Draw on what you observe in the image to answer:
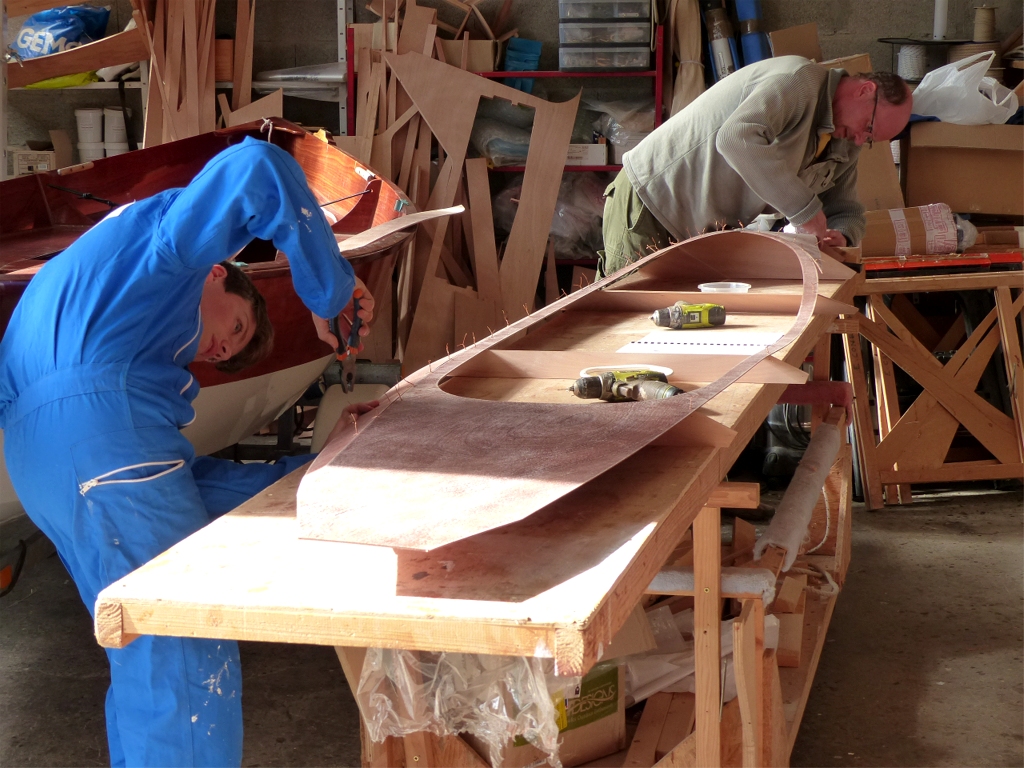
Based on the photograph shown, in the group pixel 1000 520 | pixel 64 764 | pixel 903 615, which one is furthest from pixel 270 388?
pixel 1000 520

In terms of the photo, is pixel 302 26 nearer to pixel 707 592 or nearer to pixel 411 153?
pixel 411 153

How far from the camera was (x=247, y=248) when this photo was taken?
4.54m

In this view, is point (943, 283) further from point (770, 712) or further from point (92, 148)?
point (92, 148)

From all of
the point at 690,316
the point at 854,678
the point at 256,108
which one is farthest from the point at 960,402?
the point at 256,108

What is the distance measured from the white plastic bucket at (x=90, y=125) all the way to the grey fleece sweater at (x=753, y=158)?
364cm

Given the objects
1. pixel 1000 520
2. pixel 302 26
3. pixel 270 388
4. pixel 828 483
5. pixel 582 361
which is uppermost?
pixel 302 26

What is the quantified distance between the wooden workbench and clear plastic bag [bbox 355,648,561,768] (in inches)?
13.0

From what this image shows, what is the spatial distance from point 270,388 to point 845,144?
94.0 inches

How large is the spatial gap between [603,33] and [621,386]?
4.19 m

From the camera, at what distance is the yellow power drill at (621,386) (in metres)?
1.76

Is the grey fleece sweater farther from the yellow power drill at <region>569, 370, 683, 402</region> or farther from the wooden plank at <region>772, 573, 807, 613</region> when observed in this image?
the yellow power drill at <region>569, 370, 683, 402</region>

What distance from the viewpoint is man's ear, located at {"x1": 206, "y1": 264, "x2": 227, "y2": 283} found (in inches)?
86.3

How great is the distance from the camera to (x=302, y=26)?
6074mm

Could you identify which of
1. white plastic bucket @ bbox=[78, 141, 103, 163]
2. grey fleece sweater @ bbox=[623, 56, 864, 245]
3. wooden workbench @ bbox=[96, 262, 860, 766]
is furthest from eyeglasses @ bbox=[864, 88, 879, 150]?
white plastic bucket @ bbox=[78, 141, 103, 163]
